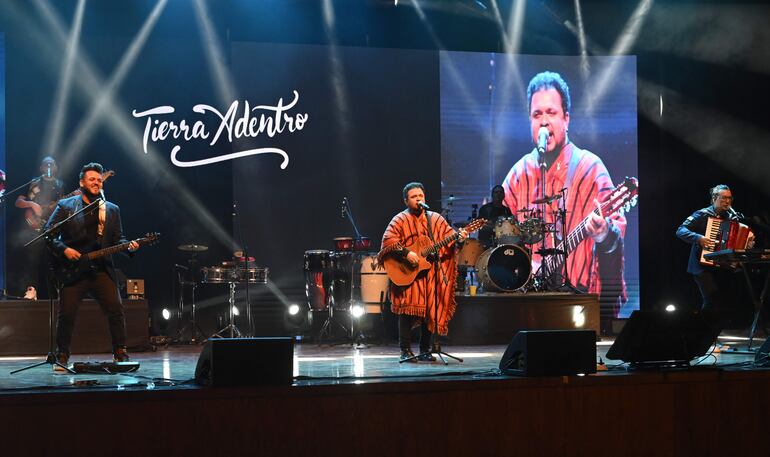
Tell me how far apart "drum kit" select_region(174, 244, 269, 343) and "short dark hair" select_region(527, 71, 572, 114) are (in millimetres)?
5088

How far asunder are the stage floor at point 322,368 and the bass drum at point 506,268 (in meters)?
1.19

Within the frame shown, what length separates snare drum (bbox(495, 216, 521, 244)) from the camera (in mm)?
12078

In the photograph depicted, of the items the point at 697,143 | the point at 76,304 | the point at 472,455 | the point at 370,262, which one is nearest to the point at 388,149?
the point at 370,262

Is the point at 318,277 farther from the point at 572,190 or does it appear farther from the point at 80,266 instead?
the point at 572,190

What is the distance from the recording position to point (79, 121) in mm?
12047

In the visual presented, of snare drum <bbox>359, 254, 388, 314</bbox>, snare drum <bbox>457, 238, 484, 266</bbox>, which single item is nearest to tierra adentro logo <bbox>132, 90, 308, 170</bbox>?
snare drum <bbox>359, 254, 388, 314</bbox>

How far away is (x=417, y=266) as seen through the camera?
8.05 metres

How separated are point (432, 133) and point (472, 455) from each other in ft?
26.8

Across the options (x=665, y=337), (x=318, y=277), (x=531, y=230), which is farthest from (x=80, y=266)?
(x=531, y=230)

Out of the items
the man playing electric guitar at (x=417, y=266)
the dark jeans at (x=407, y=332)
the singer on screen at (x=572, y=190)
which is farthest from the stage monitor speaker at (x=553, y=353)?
the singer on screen at (x=572, y=190)

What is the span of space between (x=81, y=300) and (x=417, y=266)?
3.08 meters

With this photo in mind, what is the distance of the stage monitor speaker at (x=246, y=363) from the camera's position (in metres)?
5.18

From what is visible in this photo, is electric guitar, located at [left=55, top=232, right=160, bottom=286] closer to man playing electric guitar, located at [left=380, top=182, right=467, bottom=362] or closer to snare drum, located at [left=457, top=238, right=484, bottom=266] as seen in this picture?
man playing electric guitar, located at [left=380, top=182, right=467, bottom=362]

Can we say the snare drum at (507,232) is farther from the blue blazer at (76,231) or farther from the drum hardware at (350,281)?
the blue blazer at (76,231)
